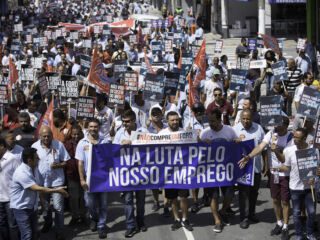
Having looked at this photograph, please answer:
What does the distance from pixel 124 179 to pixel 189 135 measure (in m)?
1.09

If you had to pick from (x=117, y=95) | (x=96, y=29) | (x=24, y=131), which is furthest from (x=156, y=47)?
(x=24, y=131)

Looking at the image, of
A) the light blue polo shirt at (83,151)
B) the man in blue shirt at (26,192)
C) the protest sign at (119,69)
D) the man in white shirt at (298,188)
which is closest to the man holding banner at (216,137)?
the man in white shirt at (298,188)

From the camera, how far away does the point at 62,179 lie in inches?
391

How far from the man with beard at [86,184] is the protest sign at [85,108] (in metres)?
1.85

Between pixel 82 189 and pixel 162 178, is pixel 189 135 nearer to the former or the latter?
pixel 162 178

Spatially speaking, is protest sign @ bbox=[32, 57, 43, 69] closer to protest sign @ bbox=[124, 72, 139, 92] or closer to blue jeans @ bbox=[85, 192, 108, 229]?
protest sign @ bbox=[124, 72, 139, 92]

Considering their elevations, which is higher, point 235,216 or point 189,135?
point 189,135

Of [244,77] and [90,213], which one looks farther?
[244,77]

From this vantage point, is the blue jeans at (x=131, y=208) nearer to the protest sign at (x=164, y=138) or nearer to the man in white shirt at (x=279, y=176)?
the protest sign at (x=164, y=138)

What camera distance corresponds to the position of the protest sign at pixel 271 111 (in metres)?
9.95

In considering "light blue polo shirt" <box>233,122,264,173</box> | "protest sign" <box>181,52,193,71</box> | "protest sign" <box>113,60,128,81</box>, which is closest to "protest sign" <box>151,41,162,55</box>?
"protest sign" <box>181,52,193,71</box>

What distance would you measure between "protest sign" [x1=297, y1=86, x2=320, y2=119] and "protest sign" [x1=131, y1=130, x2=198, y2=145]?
1757mm

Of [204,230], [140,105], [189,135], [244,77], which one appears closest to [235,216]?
[204,230]

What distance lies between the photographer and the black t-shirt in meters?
10.7
